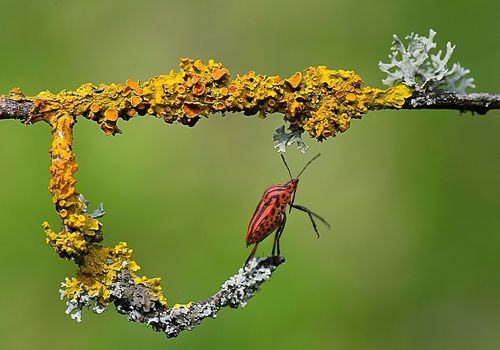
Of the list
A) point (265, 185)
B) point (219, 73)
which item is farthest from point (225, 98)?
point (265, 185)

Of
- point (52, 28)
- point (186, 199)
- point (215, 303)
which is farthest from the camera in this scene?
point (52, 28)

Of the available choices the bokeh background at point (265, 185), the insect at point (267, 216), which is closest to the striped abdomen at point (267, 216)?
the insect at point (267, 216)

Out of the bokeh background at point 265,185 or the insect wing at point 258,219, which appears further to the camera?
the bokeh background at point 265,185

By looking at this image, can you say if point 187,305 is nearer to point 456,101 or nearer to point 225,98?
point 225,98

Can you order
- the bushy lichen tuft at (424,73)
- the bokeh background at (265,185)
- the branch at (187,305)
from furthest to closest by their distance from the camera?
1. the bokeh background at (265,185)
2. the bushy lichen tuft at (424,73)
3. the branch at (187,305)

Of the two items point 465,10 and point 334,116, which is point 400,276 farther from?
point 334,116

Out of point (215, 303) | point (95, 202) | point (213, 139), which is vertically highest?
point (213, 139)

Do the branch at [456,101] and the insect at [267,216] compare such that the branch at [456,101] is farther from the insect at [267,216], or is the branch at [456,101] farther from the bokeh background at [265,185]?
the bokeh background at [265,185]

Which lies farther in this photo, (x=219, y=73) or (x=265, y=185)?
(x=265, y=185)

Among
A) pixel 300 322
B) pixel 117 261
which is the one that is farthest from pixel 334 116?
pixel 300 322
